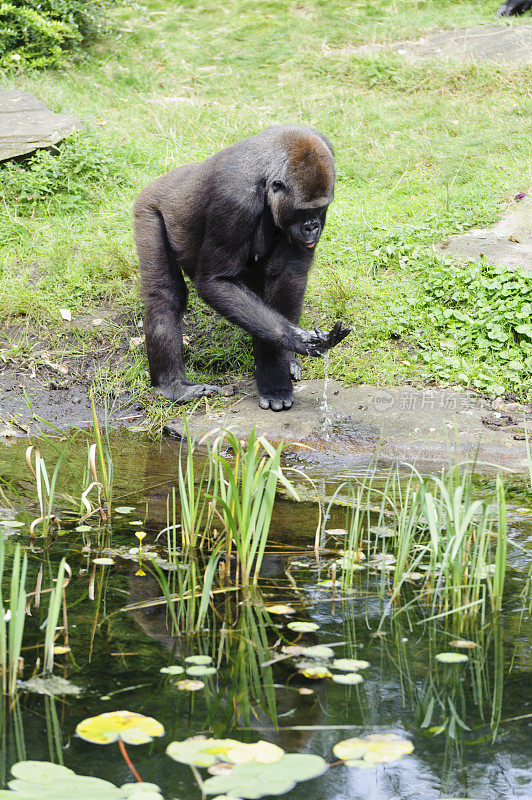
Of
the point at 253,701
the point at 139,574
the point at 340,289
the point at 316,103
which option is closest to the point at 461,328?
the point at 340,289

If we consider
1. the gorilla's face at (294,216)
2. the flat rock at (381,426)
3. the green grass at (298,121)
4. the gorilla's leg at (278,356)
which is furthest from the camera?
the green grass at (298,121)

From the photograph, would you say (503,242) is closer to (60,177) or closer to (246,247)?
(246,247)

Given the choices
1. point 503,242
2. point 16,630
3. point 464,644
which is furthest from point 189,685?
point 503,242

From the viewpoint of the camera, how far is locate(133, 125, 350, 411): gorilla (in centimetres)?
475

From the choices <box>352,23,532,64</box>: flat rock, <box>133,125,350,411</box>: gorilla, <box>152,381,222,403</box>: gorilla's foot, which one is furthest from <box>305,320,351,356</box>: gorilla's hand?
<box>352,23,532,64</box>: flat rock

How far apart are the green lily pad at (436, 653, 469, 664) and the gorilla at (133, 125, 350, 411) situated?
2.24 m

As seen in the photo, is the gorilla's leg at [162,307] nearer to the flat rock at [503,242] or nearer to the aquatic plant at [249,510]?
the flat rock at [503,242]

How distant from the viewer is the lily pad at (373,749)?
2.41 m

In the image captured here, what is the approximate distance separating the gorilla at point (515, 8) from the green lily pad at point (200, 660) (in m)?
10.6

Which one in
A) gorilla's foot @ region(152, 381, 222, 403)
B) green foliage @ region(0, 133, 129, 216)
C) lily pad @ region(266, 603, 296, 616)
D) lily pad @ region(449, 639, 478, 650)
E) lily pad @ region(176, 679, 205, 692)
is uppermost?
green foliage @ region(0, 133, 129, 216)

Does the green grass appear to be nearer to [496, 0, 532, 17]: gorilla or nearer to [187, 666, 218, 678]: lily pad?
[496, 0, 532, 17]: gorilla

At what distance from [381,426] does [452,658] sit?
7.58 ft

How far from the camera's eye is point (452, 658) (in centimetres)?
291

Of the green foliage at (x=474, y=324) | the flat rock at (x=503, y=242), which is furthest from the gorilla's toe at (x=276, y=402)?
the flat rock at (x=503, y=242)
